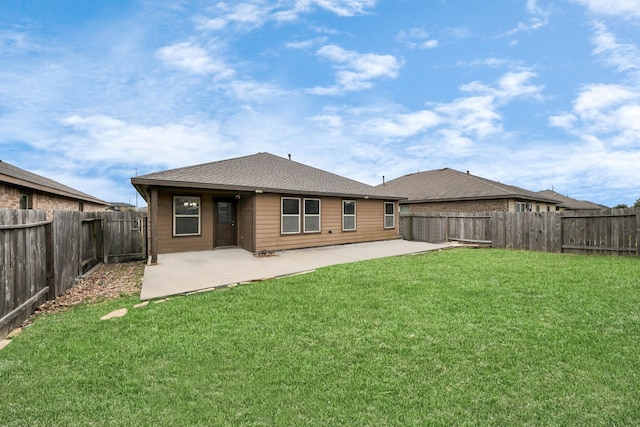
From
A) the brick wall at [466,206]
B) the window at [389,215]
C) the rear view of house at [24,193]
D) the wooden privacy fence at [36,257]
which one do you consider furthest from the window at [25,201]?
the brick wall at [466,206]

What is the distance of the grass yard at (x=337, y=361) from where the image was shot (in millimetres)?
2229

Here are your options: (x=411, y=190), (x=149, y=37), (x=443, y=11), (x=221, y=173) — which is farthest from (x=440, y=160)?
(x=149, y=37)

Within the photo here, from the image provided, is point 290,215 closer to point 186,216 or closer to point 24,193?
point 186,216

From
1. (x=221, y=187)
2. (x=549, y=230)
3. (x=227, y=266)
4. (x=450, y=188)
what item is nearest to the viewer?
(x=227, y=266)

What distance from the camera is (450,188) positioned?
791 inches

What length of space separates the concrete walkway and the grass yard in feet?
3.35

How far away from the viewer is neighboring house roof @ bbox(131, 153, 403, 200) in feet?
32.0

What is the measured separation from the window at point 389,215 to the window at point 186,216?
363 inches

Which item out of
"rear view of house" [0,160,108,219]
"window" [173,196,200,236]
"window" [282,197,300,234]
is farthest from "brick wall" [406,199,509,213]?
"rear view of house" [0,160,108,219]

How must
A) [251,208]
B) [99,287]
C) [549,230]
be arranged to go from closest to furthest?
[99,287], [251,208], [549,230]

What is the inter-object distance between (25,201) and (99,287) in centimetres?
859

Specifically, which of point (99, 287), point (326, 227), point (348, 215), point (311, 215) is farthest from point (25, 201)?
point (348, 215)

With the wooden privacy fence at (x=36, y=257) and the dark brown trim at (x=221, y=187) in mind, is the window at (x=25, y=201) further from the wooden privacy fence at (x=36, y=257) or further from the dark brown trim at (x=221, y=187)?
the dark brown trim at (x=221, y=187)

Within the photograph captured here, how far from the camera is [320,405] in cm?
228
